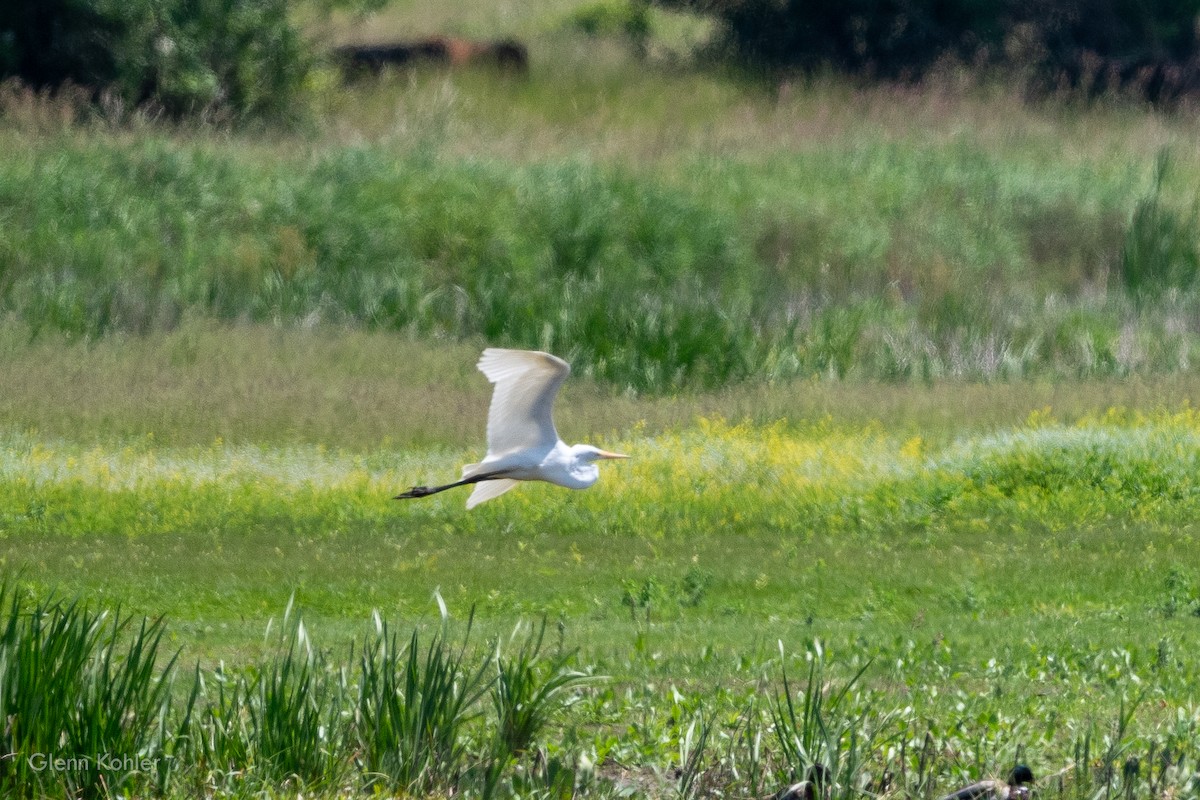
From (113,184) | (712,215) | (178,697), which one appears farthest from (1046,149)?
(178,697)

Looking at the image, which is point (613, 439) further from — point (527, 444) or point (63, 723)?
point (63, 723)

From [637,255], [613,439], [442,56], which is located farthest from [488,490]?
[442,56]

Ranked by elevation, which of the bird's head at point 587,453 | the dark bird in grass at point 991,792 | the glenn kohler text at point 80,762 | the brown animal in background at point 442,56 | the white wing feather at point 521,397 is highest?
the white wing feather at point 521,397

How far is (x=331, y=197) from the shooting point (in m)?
23.9

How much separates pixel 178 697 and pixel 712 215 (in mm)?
16800

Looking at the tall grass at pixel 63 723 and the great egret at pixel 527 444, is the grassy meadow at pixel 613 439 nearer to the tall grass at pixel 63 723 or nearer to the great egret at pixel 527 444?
the tall grass at pixel 63 723

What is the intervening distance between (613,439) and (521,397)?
7775 mm

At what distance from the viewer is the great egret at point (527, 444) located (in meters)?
8.93

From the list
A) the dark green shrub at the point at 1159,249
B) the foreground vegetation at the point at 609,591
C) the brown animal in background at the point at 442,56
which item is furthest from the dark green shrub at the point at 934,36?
the foreground vegetation at the point at 609,591

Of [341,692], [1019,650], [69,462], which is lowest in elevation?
[69,462]

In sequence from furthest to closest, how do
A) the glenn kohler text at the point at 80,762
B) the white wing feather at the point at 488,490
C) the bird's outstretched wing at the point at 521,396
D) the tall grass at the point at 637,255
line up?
1. the tall grass at the point at 637,255
2. the white wing feather at the point at 488,490
3. the bird's outstretched wing at the point at 521,396
4. the glenn kohler text at the point at 80,762

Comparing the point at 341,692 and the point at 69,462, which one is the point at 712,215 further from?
the point at 341,692

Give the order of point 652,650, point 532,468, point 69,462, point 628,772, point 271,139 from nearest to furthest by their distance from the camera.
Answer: point 628,772, point 532,468, point 652,650, point 69,462, point 271,139

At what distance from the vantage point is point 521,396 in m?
9.08
